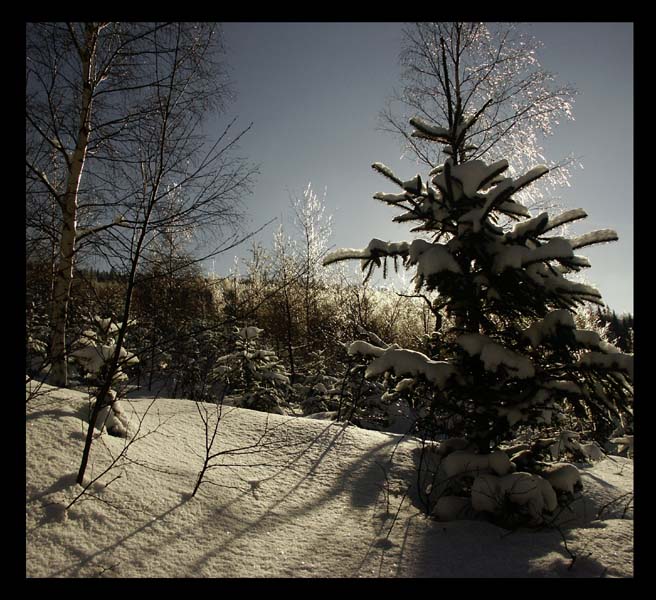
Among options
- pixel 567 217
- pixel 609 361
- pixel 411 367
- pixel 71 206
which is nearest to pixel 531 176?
pixel 567 217

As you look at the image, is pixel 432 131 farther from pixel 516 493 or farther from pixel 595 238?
pixel 516 493

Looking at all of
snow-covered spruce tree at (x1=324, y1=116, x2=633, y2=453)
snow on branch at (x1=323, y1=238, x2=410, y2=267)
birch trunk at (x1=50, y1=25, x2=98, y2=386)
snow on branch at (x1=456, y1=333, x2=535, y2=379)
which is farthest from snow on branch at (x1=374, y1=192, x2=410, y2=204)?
birch trunk at (x1=50, y1=25, x2=98, y2=386)

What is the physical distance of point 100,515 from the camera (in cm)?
255

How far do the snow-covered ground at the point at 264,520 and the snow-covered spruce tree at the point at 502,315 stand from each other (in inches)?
32.0

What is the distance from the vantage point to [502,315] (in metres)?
3.51

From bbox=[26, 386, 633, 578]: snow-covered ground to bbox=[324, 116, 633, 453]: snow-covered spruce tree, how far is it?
2.67 ft

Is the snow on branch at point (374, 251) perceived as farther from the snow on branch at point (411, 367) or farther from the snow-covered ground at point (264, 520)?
the snow-covered ground at point (264, 520)

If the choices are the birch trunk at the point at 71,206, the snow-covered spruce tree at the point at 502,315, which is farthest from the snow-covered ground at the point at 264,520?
the birch trunk at the point at 71,206

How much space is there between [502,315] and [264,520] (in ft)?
8.84

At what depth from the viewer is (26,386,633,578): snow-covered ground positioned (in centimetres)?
225

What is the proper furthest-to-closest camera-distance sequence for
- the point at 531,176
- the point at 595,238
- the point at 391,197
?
the point at 391,197, the point at 531,176, the point at 595,238

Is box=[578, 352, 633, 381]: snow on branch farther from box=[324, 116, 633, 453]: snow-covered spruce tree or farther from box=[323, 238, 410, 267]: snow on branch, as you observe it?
box=[323, 238, 410, 267]: snow on branch
